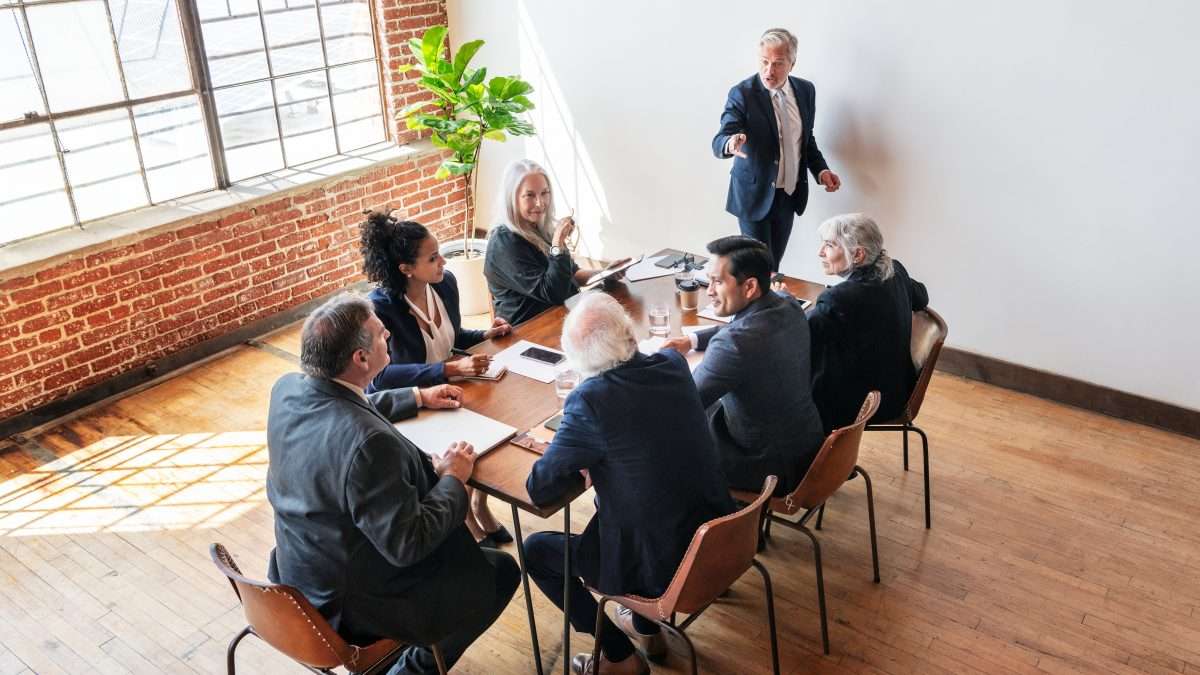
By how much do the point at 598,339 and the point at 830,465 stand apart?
102 centimetres

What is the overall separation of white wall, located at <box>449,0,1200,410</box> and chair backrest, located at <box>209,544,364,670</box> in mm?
4004

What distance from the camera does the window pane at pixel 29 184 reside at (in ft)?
17.3

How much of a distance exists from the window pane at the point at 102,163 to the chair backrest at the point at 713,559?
4406 millimetres

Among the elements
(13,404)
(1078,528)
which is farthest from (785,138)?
(13,404)

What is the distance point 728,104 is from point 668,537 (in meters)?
3.19

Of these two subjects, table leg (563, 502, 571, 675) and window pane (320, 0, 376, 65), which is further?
window pane (320, 0, 376, 65)

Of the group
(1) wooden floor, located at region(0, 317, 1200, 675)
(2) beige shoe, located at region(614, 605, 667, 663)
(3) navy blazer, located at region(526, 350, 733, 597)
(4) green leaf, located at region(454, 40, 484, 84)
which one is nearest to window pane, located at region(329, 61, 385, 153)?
(4) green leaf, located at region(454, 40, 484, 84)

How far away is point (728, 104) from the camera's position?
546 centimetres

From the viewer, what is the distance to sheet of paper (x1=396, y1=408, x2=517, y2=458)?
3.25 m

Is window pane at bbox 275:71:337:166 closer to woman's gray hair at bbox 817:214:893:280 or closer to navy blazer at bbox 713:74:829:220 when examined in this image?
navy blazer at bbox 713:74:829:220

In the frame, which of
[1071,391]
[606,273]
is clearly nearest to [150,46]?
[606,273]

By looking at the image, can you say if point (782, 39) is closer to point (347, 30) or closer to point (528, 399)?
point (528, 399)

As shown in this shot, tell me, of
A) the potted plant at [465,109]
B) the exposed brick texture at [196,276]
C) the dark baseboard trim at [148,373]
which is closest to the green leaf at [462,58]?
the potted plant at [465,109]

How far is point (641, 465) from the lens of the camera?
2.87 m
